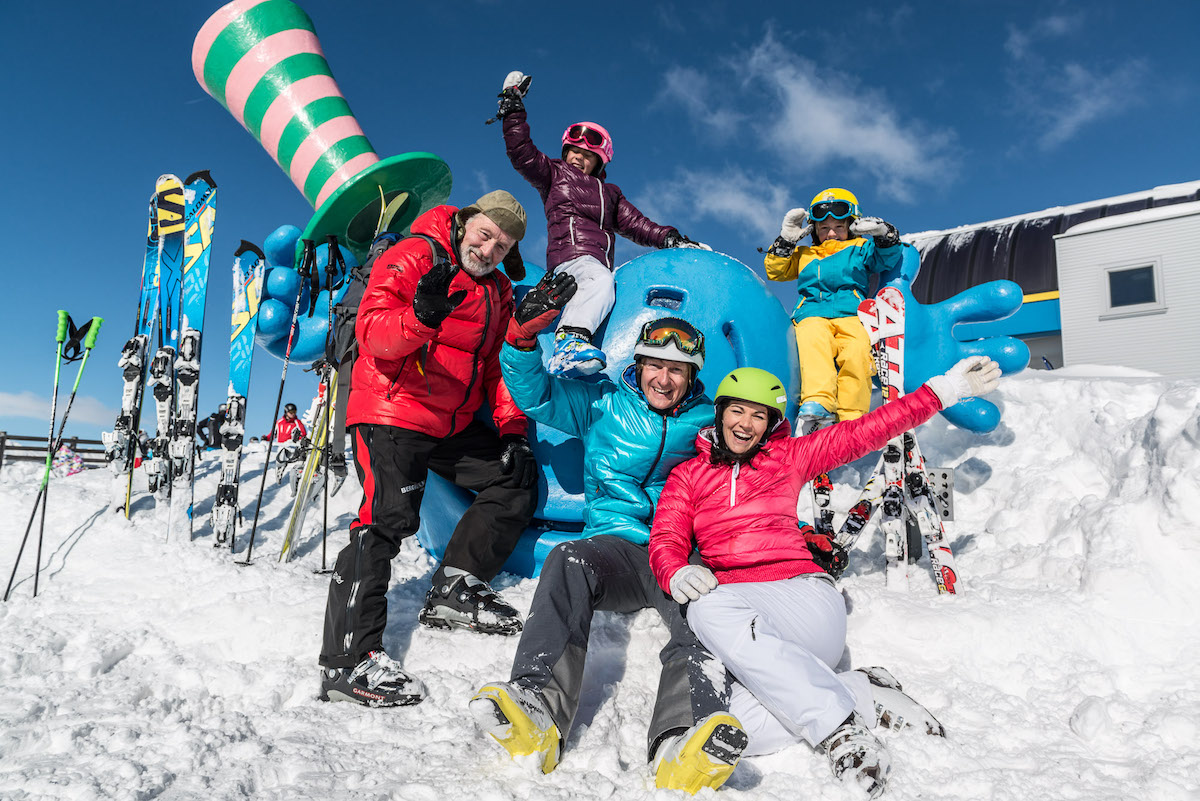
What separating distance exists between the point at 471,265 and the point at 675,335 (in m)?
0.93

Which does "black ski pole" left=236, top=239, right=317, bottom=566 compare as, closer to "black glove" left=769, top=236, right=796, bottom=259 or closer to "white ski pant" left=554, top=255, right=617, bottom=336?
"white ski pant" left=554, top=255, right=617, bottom=336

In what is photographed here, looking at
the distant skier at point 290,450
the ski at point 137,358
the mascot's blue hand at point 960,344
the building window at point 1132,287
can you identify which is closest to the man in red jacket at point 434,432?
the distant skier at point 290,450

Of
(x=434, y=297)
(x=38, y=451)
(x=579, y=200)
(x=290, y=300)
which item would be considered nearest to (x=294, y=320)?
(x=290, y=300)

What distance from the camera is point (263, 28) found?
479 centimetres

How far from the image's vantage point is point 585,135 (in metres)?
4.29

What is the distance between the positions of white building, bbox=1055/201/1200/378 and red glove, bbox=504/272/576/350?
546 inches

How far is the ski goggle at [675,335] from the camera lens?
288 cm

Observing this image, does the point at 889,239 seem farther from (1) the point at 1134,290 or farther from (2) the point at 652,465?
(1) the point at 1134,290

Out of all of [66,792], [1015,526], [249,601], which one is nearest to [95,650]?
[249,601]

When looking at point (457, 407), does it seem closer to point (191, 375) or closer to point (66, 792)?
point (66, 792)

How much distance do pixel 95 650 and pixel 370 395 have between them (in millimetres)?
1388

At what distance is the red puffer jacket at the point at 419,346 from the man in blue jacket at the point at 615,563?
270 millimetres

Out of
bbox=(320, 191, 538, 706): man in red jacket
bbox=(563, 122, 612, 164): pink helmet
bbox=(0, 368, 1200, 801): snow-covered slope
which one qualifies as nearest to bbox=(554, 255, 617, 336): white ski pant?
bbox=(320, 191, 538, 706): man in red jacket

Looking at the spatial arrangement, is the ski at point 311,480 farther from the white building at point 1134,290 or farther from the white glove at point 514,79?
the white building at point 1134,290
